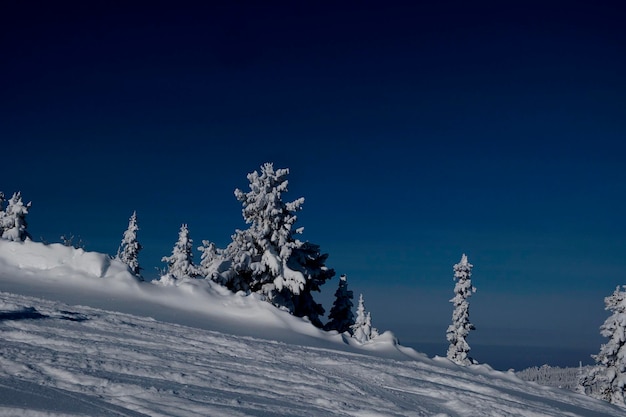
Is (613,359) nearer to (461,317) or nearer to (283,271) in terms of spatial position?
(461,317)

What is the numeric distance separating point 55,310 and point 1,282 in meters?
3.74

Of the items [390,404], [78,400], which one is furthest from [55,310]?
[390,404]

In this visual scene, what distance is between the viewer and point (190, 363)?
626 centimetres

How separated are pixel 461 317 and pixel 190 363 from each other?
98.1 feet

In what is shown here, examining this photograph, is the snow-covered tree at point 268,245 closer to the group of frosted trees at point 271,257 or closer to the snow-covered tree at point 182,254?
the group of frosted trees at point 271,257

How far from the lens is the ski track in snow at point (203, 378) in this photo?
4383 millimetres

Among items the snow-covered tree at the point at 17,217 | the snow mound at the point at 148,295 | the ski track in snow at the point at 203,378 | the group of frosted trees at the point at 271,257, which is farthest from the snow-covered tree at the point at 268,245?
the snow-covered tree at the point at 17,217

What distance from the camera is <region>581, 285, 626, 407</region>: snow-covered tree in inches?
1036

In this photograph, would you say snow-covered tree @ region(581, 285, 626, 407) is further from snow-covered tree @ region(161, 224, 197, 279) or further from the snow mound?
snow-covered tree @ region(161, 224, 197, 279)

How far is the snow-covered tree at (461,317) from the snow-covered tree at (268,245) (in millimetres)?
16212

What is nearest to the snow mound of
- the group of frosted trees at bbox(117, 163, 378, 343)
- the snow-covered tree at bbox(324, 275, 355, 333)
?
the group of frosted trees at bbox(117, 163, 378, 343)

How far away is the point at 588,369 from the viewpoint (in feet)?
92.1

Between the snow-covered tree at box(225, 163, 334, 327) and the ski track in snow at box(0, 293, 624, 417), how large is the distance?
34.1 ft

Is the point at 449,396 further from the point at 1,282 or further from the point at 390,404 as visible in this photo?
the point at 1,282
